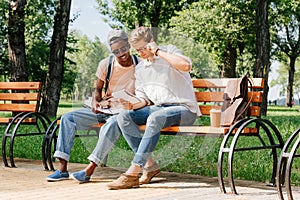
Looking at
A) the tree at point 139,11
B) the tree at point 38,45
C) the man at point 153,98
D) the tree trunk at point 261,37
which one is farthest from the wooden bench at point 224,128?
the tree at point 38,45

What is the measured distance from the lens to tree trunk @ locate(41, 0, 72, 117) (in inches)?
551

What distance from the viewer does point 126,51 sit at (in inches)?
207

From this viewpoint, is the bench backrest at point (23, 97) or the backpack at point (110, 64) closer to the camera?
the backpack at point (110, 64)

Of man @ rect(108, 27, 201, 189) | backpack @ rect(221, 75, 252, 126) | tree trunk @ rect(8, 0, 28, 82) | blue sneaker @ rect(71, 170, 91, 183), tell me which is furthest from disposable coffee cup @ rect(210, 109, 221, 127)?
tree trunk @ rect(8, 0, 28, 82)

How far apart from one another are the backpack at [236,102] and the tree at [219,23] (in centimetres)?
2154

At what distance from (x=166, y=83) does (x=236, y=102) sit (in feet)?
1.93

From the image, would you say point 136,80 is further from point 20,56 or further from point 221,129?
point 20,56

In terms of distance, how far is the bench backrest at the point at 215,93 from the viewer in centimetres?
538

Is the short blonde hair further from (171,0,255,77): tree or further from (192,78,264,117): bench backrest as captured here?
(171,0,255,77): tree

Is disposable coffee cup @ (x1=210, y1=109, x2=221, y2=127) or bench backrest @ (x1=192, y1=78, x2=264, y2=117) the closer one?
disposable coffee cup @ (x1=210, y1=109, x2=221, y2=127)

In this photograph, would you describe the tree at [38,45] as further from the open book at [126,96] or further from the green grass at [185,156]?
the open book at [126,96]

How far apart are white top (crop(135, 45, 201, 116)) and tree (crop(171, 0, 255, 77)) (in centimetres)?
2160

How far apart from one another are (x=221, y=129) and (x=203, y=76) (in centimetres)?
44

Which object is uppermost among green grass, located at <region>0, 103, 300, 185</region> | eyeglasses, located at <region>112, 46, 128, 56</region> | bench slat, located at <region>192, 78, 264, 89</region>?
eyeglasses, located at <region>112, 46, 128, 56</region>
